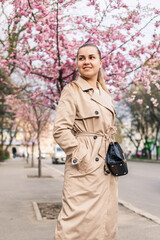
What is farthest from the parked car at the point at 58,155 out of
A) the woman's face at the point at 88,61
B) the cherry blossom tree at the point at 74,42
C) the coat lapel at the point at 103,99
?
the woman's face at the point at 88,61

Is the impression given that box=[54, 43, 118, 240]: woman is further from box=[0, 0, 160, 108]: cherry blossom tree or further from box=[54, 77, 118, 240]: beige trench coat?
box=[0, 0, 160, 108]: cherry blossom tree

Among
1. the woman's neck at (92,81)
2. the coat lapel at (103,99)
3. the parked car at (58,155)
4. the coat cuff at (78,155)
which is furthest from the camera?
the parked car at (58,155)

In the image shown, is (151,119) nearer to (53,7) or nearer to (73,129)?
(53,7)

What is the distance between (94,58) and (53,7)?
553 cm

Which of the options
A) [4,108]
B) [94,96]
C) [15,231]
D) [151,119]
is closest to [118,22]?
[15,231]

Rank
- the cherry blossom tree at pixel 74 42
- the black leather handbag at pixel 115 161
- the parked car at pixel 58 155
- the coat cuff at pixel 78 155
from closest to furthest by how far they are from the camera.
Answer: the coat cuff at pixel 78 155 → the black leather handbag at pixel 115 161 → the cherry blossom tree at pixel 74 42 → the parked car at pixel 58 155

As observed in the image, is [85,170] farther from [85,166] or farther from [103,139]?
[103,139]

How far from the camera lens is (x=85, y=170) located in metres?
2.81

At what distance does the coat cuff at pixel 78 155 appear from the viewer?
2.73m

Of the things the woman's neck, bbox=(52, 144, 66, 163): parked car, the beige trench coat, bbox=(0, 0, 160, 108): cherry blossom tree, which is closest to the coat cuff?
the beige trench coat

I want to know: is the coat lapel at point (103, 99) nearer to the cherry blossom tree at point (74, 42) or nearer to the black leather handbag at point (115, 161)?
the black leather handbag at point (115, 161)

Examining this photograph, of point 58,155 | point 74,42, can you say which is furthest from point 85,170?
point 58,155

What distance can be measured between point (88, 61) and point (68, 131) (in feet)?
2.12

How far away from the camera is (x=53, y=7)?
820cm
